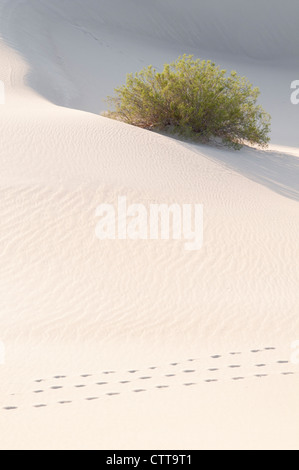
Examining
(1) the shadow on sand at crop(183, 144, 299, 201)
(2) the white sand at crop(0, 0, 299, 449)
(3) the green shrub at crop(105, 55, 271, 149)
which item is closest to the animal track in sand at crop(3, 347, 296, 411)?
(2) the white sand at crop(0, 0, 299, 449)

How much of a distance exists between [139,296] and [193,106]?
630 cm

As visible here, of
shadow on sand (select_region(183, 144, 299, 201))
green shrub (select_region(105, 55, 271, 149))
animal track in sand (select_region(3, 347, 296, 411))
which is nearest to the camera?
animal track in sand (select_region(3, 347, 296, 411))

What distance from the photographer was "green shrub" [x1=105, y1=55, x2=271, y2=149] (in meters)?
11.6

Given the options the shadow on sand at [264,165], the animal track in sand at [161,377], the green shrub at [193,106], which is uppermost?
the green shrub at [193,106]

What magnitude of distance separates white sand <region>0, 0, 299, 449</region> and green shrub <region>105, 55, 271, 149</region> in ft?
1.93

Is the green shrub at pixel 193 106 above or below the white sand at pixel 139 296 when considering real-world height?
above

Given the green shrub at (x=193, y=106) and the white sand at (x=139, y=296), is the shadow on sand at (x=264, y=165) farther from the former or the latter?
the green shrub at (x=193, y=106)

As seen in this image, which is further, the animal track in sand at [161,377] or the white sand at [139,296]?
the animal track in sand at [161,377]

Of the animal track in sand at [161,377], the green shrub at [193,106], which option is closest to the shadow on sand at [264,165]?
the green shrub at [193,106]

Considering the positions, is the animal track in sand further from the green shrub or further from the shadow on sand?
the green shrub

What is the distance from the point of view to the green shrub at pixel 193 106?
38.0 ft

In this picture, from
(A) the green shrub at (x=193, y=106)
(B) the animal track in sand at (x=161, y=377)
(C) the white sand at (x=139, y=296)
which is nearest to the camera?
(C) the white sand at (x=139, y=296)

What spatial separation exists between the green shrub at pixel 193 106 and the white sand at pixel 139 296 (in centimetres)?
59

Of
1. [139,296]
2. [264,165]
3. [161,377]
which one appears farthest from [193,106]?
[161,377]
